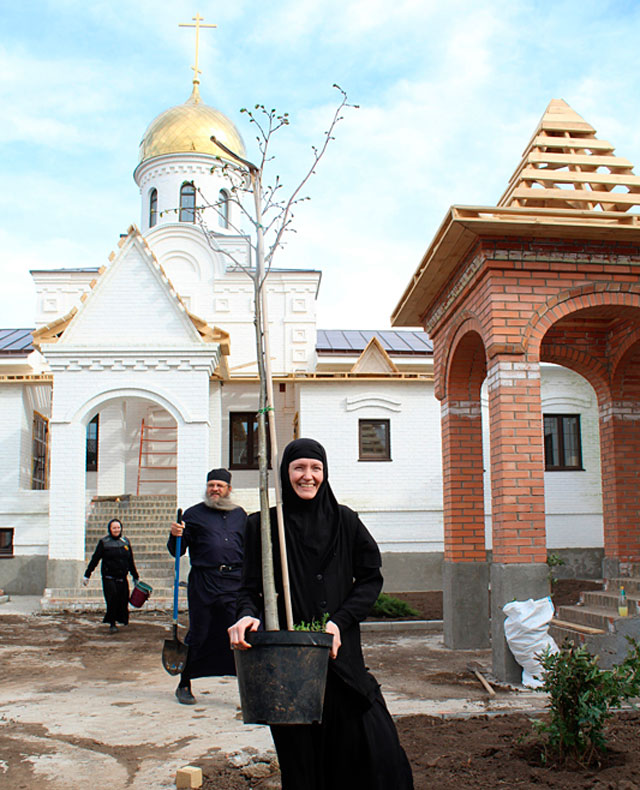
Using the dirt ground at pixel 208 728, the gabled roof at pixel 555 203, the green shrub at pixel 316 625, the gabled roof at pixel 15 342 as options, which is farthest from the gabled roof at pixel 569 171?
the gabled roof at pixel 15 342

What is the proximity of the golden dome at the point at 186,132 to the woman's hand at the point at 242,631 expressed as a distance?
21459 millimetres

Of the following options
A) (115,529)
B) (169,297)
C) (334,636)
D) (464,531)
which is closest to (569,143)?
(464,531)

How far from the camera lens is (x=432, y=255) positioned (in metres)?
7.85

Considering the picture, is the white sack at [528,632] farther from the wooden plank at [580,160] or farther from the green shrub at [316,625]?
the wooden plank at [580,160]

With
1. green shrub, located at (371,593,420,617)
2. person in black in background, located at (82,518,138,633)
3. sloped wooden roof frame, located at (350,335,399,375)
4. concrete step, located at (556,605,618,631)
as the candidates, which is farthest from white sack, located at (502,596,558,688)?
sloped wooden roof frame, located at (350,335,399,375)

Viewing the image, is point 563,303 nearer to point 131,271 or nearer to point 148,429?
point 131,271

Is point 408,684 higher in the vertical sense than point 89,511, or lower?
lower

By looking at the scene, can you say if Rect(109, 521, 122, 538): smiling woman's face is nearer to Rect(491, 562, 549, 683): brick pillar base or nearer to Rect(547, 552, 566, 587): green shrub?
Rect(491, 562, 549, 683): brick pillar base

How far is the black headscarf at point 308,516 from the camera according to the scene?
3.29 metres

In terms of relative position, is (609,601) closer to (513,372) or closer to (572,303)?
(513,372)

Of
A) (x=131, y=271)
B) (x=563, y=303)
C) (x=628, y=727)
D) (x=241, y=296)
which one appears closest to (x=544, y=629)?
(x=628, y=727)

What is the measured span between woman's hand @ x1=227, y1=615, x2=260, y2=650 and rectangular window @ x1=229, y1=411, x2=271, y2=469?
54.4 feet

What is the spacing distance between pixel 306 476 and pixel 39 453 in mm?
16657

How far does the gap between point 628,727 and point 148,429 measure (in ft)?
51.9
